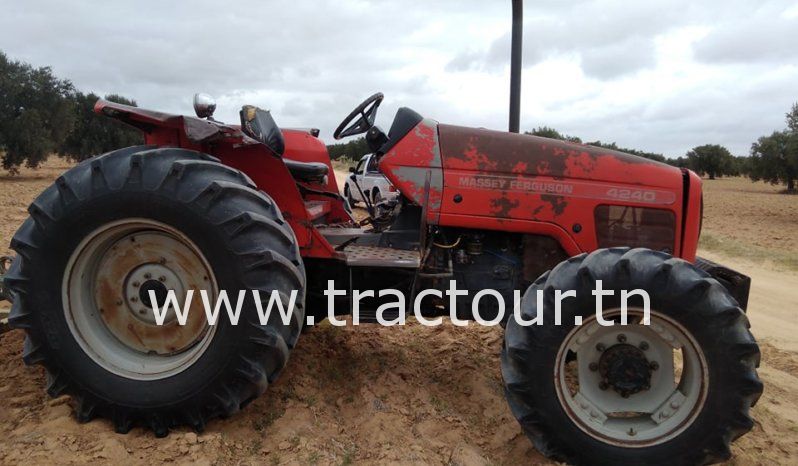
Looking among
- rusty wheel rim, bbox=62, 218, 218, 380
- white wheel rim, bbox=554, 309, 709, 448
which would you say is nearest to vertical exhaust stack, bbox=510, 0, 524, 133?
white wheel rim, bbox=554, 309, 709, 448

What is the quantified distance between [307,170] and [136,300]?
5.77 ft

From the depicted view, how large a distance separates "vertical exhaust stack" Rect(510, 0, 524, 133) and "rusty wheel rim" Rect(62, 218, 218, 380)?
2608 millimetres

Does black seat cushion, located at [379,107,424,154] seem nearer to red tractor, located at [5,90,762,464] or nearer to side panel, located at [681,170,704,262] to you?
red tractor, located at [5,90,762,464]

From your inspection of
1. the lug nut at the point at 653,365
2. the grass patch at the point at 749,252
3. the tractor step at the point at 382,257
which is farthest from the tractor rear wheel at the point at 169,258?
the grass patch at the point at 749,252

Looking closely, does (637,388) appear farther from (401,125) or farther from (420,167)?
(401,125)

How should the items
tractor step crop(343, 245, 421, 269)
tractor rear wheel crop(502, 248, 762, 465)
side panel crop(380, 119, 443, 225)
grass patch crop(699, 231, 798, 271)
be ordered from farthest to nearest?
grass patch crop(699, 231, 798, 271)
side panel crop(380, 119, 443, 225)
tractor step crop(343, 245, 421, 269)
tractor rear wheel crop(502, 248, 762, 465)

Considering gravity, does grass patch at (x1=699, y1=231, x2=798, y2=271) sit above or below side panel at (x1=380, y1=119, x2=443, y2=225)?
below

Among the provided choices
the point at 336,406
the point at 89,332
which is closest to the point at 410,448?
the point at 336,406

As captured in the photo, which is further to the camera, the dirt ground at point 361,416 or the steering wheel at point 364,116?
the steering wheel at point 364,116

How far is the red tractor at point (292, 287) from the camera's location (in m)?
2.98

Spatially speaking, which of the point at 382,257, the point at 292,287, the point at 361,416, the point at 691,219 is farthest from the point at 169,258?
the point at 691,219

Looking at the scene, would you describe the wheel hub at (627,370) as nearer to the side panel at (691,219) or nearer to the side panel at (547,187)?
the side panel at (547,187)

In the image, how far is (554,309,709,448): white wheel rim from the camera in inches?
118

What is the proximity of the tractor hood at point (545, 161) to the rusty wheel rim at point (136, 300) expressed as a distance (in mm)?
1660
